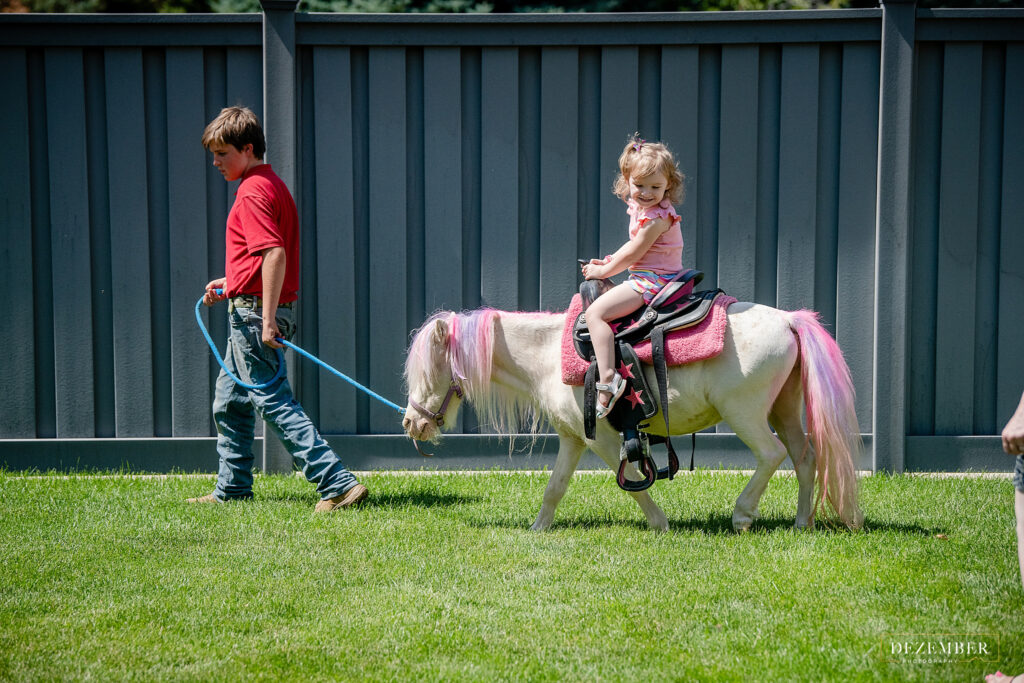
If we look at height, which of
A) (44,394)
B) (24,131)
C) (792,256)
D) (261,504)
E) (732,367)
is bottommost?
(261,504)

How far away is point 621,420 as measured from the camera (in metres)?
4.50

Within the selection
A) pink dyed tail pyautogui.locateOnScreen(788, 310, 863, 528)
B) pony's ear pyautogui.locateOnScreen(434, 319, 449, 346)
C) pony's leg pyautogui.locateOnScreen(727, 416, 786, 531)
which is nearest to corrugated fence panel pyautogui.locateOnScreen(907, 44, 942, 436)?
pink dyed tail pyautogui.locateOnScreen(788, 310, 863, 528)

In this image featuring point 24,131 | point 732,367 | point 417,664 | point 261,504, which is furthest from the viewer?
point 24,131

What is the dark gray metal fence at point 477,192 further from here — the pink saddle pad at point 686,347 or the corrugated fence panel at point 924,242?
the pink saddle pad at point 686,347

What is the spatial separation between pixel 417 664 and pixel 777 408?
2.55m

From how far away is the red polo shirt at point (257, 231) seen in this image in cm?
504

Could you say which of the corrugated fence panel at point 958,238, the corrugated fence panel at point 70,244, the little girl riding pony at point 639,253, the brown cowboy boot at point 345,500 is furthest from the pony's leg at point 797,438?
the corrugated fence panel at point 70,244

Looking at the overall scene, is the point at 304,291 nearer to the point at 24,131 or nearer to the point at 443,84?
the point at 443,84

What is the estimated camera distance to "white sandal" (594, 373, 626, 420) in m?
4.32

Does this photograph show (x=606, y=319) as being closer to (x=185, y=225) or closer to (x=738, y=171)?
(x=738, y=171)

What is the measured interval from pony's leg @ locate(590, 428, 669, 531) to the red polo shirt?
79.0 inches

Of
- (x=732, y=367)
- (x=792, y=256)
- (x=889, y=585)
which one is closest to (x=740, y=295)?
(x=792, y=256)

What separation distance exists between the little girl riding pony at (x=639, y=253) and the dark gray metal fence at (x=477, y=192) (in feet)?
5.82

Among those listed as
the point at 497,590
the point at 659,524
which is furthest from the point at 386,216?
the point at 497,590
